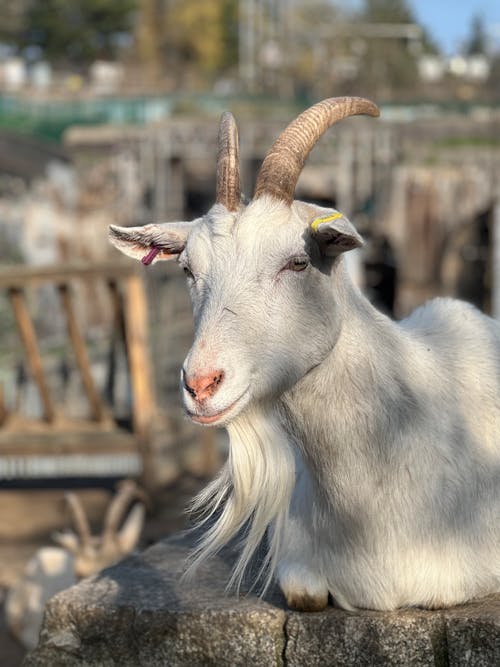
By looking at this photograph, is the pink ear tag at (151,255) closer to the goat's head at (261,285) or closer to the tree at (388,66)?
the goat's head at (261,285)

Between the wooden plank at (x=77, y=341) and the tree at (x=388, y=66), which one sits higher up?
the wooden plank at (x=77, y=341)

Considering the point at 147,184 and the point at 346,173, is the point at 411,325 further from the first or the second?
the point at 147,184

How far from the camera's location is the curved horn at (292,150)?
3827mm

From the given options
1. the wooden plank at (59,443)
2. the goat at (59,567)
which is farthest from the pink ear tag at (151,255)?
the wooden plank at (59,443)

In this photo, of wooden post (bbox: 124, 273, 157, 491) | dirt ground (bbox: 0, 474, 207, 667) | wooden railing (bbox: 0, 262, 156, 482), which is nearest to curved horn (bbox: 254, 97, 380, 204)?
dirt ground (bbox: 0, 474, 207, 667)

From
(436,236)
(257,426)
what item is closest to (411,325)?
(257,426)

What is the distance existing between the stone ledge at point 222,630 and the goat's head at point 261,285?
105 centimetres

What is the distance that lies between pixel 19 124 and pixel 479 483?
3857 centimetres

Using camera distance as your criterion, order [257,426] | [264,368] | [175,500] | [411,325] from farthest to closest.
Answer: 1. [175,500]
2. [411,325]
3. [257,426]
4. [264,368]

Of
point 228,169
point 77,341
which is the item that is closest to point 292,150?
point 228,169

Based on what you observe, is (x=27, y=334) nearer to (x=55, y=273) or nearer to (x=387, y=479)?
(x=55, y=273)

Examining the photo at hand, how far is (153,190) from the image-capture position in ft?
120

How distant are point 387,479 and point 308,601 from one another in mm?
569

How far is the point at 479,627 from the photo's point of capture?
4129 mm
